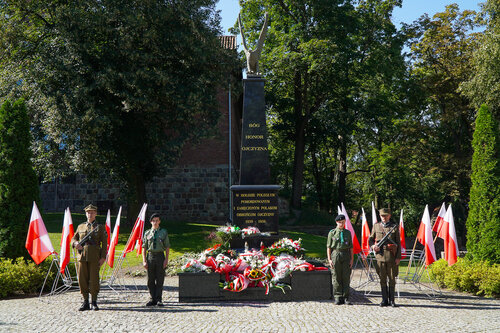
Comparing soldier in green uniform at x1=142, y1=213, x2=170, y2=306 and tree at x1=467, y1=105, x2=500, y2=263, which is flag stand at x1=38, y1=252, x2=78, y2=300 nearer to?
soldier in green uniform at x1=142, y1=213, x2=170, y2=306

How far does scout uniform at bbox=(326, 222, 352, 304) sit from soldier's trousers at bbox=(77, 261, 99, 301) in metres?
4.37

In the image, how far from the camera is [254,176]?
1260 centimetres

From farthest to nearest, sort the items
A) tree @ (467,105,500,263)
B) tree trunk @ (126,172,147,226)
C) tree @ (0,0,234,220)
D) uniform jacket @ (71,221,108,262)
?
tree trunk @ (126,172,147,226) → tree @ (0,0,234,220) → tree @ (467,105,500,263) → uniform jacket @ (71,221,108,262)

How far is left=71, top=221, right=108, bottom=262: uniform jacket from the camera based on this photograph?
860 centimetres

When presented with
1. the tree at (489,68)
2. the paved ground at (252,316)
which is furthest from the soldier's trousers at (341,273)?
the tree at (489,68)

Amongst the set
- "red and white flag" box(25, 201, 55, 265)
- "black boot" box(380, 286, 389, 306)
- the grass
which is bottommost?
the grass

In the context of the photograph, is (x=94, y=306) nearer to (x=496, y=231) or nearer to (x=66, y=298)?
(x=66, y=298)

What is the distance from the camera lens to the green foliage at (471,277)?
994 centimetres

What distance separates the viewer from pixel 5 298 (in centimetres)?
995

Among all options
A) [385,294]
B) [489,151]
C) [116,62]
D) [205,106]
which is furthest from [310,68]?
[385,294]

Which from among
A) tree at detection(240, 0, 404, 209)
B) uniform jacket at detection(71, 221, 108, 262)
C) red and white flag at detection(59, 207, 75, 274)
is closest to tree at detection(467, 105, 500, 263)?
uniform jacket at detection(71, 221, 108, 262)

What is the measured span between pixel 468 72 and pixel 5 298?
85.2ft

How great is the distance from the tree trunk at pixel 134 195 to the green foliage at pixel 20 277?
9.70 metres

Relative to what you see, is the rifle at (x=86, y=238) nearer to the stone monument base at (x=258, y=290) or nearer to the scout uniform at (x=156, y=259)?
the scout uniform at (x=156, y=259)
